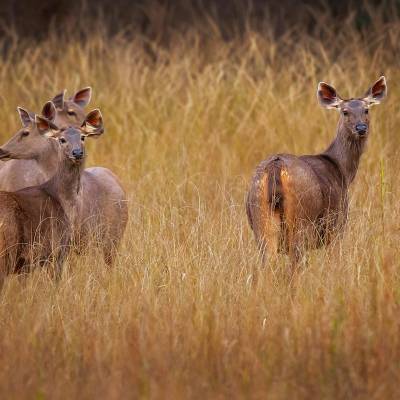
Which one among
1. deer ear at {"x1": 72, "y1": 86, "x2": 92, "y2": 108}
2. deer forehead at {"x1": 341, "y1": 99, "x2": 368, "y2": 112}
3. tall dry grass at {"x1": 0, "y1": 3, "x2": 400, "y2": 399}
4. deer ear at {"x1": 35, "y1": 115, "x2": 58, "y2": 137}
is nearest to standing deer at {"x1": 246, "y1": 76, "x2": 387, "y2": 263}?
tall dry grass at {"x1": 0, "y1": 3, "x2": 400, "y2": 399}

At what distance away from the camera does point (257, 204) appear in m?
6.78

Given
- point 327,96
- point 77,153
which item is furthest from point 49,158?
point 327,96

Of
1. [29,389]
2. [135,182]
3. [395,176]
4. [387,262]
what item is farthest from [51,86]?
[29,389]

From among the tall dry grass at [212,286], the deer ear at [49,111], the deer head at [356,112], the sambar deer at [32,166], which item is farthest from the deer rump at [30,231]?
the deer head at [356,112]

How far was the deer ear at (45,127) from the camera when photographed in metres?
7.44

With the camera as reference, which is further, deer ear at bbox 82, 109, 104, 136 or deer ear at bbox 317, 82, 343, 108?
deer ear at bbox 317, 82, 343, 108

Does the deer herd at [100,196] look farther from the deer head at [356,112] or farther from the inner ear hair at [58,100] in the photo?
the inner ear hair at [58,100]

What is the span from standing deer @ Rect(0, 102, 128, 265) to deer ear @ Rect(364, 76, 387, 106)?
74.4 inches

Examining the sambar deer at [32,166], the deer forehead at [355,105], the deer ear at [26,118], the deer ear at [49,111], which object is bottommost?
the sambar deer at [32,166]

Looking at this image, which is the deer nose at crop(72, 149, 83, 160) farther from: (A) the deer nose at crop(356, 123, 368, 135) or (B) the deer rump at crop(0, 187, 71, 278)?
(A) the deer nose at crop(356, 123, 368, 135)

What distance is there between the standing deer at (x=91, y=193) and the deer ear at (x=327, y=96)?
1.59 m

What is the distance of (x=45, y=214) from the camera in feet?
22.8

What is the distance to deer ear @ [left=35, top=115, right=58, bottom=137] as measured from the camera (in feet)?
24.4

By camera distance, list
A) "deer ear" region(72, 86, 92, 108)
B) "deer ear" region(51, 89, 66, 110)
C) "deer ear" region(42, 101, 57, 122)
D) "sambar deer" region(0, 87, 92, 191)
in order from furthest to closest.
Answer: "deer ear" region(72, 86, 92, 108), "deer ear" region(51, 89, 66, 110), "deer ear" region(42, 101, 57, 122), "sambar deer" region(0, 87, 92, 191)
